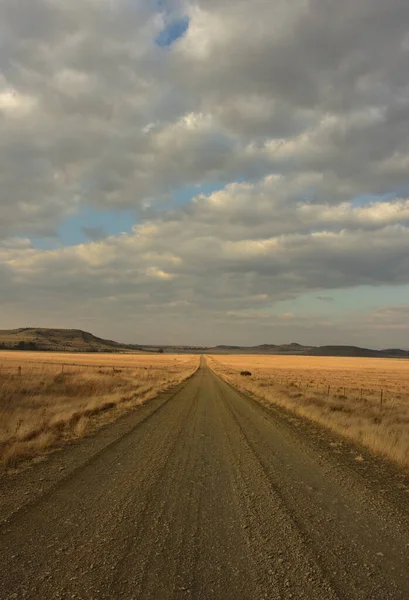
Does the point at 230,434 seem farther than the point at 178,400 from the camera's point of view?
No

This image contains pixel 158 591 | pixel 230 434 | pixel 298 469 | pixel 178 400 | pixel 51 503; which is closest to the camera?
Answer: pixel 158 591

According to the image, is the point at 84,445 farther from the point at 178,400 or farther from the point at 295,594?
the point at 178,400

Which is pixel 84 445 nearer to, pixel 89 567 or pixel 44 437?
pixel 44 437

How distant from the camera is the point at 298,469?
8492 millimetres

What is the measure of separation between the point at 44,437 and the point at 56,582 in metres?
7.37

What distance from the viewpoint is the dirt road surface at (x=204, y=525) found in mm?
3936

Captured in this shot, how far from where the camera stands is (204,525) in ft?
17.7

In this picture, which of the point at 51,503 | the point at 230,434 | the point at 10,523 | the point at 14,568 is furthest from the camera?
the point at 230,434

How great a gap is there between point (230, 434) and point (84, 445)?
4418 mm

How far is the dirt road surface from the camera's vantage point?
394 centimetres

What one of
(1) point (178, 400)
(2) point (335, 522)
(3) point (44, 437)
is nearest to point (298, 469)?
(2) point (335, 522)

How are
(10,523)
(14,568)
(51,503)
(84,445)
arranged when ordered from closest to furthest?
1. (14,568)
2. (10,523)
3. (51,503)
4. (84,445)

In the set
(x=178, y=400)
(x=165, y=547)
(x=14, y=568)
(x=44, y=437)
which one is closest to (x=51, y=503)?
(x=14, y=568)

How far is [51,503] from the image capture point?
616cm
